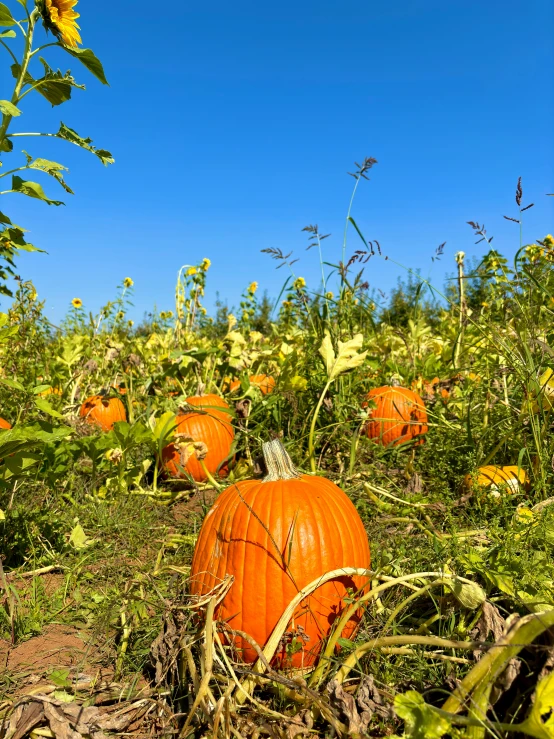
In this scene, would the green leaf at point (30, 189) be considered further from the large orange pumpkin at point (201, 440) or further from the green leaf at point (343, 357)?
the large orange pumpkin at point (201, 440)

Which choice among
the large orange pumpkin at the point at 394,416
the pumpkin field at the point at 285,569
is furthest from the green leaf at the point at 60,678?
the large orange pumpkin at the point at 394,416

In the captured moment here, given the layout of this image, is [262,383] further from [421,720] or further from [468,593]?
[421,720]

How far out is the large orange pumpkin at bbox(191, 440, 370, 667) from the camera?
1598 mm

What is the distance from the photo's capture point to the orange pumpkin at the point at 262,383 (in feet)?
12.7

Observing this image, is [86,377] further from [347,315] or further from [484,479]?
[484,479]

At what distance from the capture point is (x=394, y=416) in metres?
3.54

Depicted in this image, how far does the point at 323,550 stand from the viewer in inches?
65.2

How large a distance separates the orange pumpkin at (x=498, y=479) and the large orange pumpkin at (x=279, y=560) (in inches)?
33.0

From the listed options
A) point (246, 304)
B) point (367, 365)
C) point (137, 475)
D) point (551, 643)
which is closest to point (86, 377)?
point (137, 475)

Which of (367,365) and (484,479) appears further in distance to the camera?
(367,365)

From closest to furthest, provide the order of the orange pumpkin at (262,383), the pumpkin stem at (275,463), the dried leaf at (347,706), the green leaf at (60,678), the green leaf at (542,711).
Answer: the green leaf at (542,711), the dried leaf at (347,706), the green leaf at (60,678), the pumpkin stem at (275,463), the orange pumpkin at (262,383)

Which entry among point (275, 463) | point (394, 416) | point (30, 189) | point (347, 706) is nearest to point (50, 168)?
point (30, 189)

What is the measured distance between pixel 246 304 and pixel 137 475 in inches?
199

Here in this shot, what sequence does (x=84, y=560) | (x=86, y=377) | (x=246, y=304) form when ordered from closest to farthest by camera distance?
(x=84, y=560) → (x=86, y=377) → (x=246, y=304)
